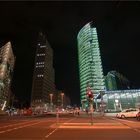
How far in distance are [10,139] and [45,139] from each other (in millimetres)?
2162

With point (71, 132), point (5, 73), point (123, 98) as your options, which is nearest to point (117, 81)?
point (123, 98)

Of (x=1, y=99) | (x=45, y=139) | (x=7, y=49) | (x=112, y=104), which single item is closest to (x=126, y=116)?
(x=45, y=139)

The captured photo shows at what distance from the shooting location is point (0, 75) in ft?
548

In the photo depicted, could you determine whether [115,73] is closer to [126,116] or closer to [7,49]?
[7,49]

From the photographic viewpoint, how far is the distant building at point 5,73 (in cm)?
16731

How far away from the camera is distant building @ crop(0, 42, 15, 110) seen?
167m

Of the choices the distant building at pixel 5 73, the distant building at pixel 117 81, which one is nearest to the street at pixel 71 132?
the distant building at pixel 5 73

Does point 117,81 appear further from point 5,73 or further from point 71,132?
point 71,132

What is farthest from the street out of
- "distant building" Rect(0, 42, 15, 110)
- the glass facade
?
"distant building" Rect(0, 42, 15, 110)

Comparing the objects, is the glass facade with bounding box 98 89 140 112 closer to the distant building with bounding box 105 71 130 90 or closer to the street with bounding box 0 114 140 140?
the street with bounding box 0 114 140 140

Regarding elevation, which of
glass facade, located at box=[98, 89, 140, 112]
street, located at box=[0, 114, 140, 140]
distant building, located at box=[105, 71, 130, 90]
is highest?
distant building, located at box=[105, 71, 130, 90]

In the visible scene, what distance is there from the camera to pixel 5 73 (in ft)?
561

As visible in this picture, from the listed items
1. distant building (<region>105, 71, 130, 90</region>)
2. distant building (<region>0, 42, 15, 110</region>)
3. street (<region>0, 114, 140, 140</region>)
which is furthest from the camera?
distant building (<region>105, 71, 130, 90</region>)

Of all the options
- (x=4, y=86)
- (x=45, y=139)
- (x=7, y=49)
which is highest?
(x=7, y=49)
